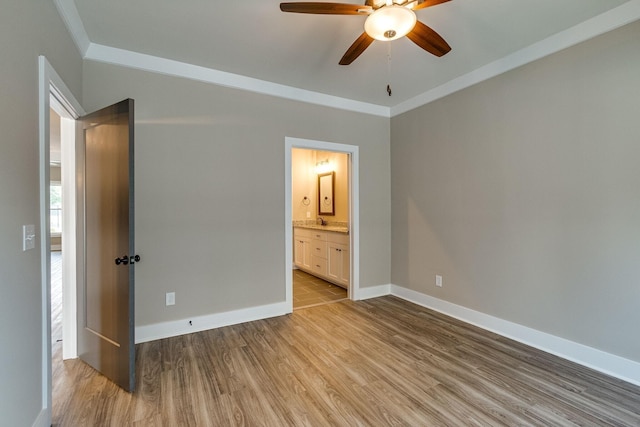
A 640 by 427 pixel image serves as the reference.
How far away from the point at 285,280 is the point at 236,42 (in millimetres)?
2502

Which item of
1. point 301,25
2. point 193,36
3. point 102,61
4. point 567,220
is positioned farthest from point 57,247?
point 567,220

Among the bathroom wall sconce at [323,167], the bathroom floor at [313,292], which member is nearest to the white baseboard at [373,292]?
the bathroom floor at [313,292]

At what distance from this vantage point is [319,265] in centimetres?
507

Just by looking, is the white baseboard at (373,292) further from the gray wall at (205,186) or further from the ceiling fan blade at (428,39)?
the ceiling fan blade at (428,39)

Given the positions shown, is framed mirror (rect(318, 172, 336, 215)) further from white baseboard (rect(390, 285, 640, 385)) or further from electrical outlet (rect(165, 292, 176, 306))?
electrical outlet (rect(165, 292, 176, 306))

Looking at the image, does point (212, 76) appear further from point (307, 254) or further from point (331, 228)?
point (307, 254)

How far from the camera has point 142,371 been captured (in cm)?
227

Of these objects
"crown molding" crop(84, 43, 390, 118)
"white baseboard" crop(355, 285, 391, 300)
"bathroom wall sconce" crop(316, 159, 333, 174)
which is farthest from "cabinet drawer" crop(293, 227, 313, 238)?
"crown molding" crop(84, 43, 390, 118)

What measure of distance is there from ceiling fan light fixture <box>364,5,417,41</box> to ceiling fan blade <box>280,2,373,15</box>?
8 centimetres

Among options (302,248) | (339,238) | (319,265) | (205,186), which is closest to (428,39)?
(205,186)

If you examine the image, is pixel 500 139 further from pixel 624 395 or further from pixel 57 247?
pixel 57 247

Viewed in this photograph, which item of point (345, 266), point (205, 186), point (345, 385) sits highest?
point (205, 186)

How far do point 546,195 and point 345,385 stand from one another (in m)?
2.34

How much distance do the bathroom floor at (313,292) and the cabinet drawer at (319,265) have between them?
17 cm
